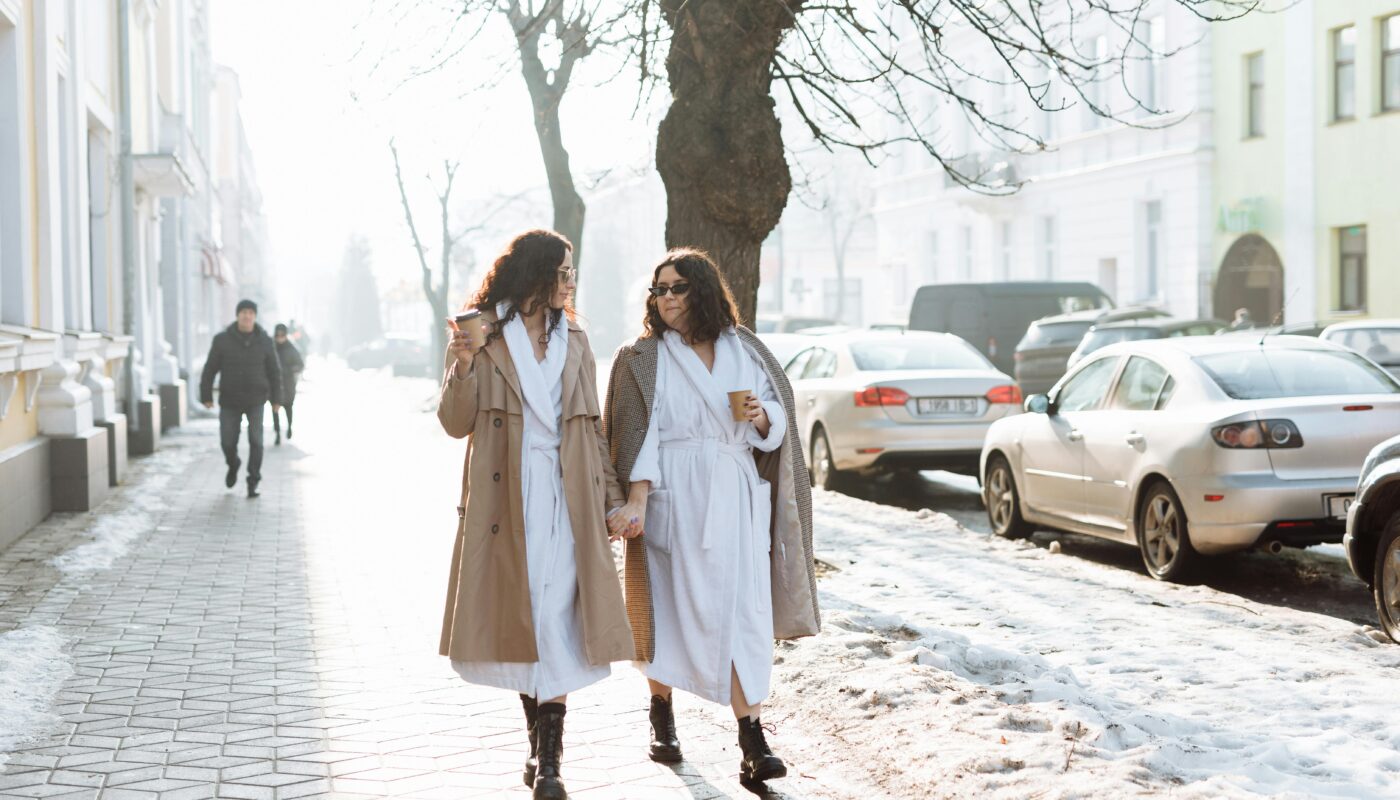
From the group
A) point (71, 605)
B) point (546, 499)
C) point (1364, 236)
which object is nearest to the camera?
point (546, 499)

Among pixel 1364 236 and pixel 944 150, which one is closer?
pixel 1364 236

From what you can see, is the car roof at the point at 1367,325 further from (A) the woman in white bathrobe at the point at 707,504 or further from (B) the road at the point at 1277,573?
(A) the woman in white bathrobe at the point at 707,504

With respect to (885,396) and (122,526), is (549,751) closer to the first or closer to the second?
(122,526)

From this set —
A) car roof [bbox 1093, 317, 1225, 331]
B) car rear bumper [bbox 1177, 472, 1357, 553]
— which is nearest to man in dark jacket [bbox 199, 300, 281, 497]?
car rear bumper [bbox 1177, 472, 1357, 553]

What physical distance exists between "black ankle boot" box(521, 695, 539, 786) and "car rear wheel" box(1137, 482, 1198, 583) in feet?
15.2

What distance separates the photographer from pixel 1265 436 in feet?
28.0

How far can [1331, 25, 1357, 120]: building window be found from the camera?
29516 millimetres

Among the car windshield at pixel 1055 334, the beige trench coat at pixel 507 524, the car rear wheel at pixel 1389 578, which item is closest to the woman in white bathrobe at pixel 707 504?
the beige trench coat at pixel 507 524

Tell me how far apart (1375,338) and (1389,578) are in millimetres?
8518

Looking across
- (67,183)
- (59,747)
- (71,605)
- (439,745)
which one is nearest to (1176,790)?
(439,745)

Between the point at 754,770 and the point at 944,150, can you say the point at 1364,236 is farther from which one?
the point at 754,770

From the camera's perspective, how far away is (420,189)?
36594mm

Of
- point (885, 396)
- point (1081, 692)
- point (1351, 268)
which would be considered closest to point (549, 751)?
point (1081, 692)

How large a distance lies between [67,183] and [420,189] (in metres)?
22.5
